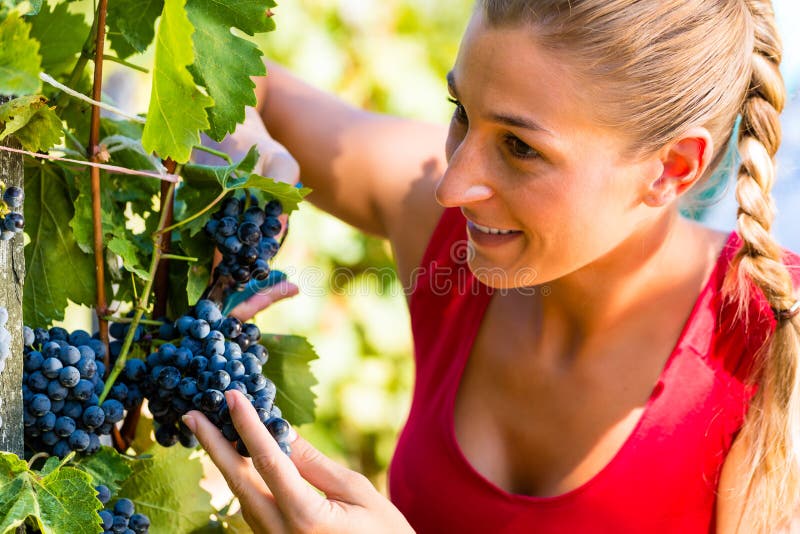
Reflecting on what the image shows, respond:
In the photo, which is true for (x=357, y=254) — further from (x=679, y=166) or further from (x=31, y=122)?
(x=31, y=122)

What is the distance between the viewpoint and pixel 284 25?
9.27 ft

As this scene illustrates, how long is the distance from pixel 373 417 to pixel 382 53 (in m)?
1.34

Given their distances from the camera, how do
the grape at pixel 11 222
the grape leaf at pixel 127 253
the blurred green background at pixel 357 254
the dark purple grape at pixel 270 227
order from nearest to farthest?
the grape at pixel 11 222
the grape leaf at pixel 127 253
the dark purple grape at pixel 270 227
the blurred green background at pixel 357 254

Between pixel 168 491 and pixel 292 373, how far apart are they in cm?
19

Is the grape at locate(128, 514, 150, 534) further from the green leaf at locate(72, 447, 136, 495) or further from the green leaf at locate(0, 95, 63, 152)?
the green leaf at locate(0, 95, 63, 152)

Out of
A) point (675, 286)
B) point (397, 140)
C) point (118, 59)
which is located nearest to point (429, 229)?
point (397, 140)

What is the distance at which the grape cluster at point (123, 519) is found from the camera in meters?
0.77

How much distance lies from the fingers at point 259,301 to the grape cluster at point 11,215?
0.92 ft

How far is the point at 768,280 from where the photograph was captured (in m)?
1.17

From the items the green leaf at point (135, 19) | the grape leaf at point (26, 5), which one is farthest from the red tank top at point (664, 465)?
the grape leaf at point (26, 5)

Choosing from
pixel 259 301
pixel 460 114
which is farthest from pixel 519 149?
pixel 259 301

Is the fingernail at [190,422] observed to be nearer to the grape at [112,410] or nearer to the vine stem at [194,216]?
the grape at [112,410]

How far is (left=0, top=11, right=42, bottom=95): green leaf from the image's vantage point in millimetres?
581

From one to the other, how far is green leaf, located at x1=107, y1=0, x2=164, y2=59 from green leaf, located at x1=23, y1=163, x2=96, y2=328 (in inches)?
6.1
